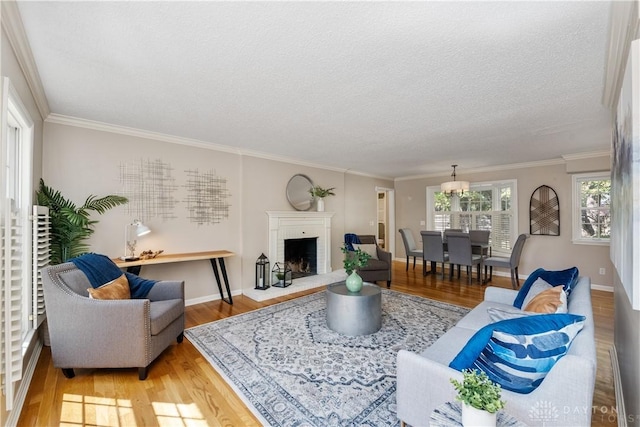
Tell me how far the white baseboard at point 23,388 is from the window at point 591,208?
721 cm

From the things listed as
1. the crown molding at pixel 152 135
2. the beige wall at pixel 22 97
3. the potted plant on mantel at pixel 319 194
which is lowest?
the potted plant on mantel at pixel 319 194

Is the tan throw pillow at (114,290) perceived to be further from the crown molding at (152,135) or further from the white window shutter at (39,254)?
the crown molding at (152,135)

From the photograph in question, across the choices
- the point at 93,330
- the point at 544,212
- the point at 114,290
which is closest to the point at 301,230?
the point at 114,290

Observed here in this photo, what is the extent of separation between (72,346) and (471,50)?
351 cm

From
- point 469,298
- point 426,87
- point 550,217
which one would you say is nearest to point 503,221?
point 550,217

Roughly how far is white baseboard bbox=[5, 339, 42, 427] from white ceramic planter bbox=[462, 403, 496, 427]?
7.68 feet

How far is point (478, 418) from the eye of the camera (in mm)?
904

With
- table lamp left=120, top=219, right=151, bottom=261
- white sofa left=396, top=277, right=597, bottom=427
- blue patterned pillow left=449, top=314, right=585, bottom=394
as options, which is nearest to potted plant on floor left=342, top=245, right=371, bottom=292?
white sofa left=396, top=277, right=597, bottom=427

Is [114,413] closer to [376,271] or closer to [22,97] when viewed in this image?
[22,97]

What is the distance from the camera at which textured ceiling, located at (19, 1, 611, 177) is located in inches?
58.3

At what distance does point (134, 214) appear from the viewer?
343 centimetres

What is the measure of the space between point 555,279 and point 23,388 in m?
4.00

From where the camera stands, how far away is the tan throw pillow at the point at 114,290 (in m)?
2.21

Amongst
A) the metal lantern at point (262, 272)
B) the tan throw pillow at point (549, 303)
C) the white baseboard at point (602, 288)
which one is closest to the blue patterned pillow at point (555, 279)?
the tan throw pillow at point (549, 303)
